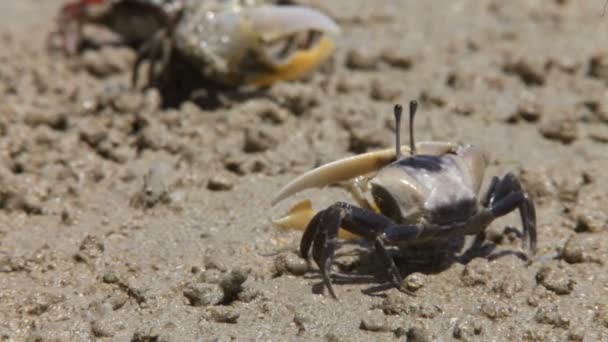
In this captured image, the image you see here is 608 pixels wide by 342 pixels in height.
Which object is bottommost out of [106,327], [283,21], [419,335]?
[106,327]

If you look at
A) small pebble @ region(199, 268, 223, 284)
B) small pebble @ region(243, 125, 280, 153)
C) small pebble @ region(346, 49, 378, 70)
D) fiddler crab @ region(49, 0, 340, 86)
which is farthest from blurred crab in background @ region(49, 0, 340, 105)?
small pebble @ region(199, 268, 223, 284)

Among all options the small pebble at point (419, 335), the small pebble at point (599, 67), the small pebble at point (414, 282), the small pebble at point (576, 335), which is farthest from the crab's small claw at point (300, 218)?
the small pebble at point (599, 67)

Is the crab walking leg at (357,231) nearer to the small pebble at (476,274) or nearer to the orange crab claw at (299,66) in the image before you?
the small pebble at (476,274)

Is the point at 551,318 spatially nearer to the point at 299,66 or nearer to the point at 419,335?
the point at 419,335

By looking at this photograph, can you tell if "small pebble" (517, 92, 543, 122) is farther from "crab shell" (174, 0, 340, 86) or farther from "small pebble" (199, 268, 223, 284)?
"small pebble" (199, 268, 223, 284)

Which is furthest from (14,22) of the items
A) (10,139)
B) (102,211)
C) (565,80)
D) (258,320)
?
(258,320)

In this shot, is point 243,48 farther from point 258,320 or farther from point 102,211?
point 258,320

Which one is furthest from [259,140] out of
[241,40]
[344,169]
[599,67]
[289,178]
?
[599,67]
